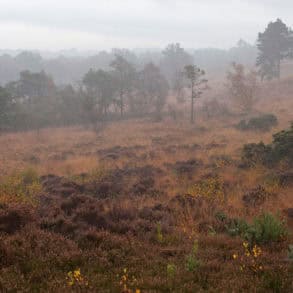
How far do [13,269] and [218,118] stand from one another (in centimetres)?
3467

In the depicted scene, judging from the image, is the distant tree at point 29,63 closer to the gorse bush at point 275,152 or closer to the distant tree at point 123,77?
the distant tree at point 123,77

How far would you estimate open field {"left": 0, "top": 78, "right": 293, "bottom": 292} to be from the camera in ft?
16.2

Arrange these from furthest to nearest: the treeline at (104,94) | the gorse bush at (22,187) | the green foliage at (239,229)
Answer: the treeline at (104,94)
the gorse bush at (22,187)
the green foliage at (239,229)

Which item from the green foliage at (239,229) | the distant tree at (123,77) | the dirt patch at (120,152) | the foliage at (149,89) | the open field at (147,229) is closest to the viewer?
the open field at (147,229)

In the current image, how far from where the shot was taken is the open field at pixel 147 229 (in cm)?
493

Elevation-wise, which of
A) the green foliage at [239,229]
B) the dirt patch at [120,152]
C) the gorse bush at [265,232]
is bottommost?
the dirt patch at [120,152]

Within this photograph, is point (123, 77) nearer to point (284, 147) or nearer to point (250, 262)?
point (284, 147)

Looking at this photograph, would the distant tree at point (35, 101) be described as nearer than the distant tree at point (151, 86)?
Yes

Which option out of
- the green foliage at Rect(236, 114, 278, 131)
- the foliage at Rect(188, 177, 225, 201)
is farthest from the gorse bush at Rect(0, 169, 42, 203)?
the green foliage at Rect(236, 114, 278, 131)

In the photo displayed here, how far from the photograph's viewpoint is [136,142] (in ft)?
90.2

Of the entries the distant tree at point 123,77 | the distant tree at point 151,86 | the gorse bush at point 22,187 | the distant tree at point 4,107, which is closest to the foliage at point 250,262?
the gorse bush at point 22,187

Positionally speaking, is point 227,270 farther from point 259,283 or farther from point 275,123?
point 275,123

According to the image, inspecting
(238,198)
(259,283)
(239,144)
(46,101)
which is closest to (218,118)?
(239,144)

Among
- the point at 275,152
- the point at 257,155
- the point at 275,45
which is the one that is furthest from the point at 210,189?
the point at 275,45
